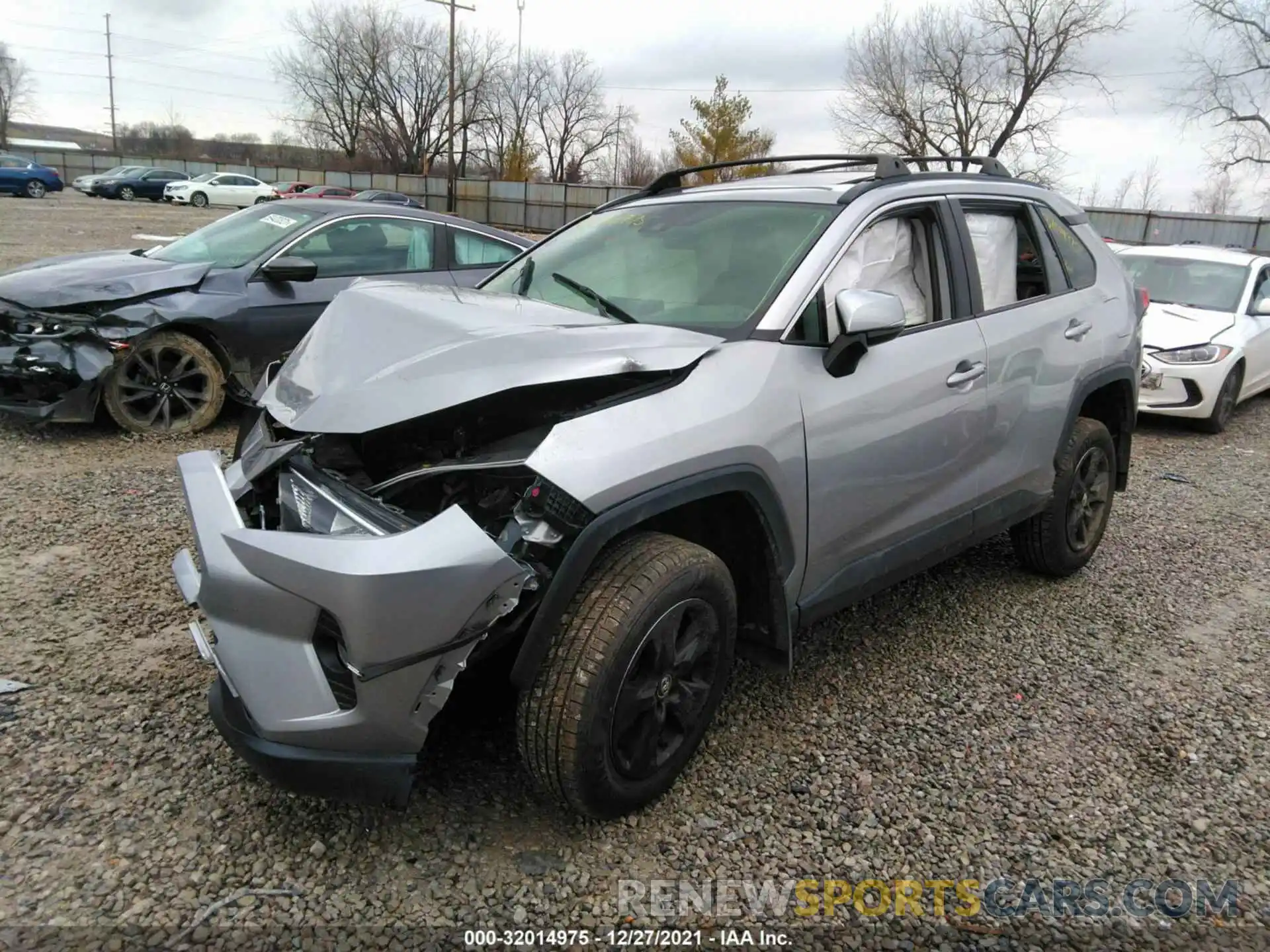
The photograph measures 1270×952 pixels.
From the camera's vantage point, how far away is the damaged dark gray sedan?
5.32 meters

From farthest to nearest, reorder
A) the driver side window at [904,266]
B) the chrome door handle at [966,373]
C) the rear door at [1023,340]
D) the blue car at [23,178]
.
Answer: the blue car at [23,178] < the rear door at [1023,340] < the chrome door handle at [966,373] < the driver side window at [904,266]

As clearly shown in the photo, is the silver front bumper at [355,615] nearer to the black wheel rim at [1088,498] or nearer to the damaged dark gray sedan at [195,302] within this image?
the black wheel rim at [1088,498]

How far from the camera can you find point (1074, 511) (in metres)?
4.30

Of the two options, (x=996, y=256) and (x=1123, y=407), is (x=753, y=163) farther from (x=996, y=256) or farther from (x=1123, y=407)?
(x=1123, y=407)

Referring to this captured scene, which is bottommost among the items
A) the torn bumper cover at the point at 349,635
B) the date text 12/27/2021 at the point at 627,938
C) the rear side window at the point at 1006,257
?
the date text 12/27/2021 at the point at 627,938

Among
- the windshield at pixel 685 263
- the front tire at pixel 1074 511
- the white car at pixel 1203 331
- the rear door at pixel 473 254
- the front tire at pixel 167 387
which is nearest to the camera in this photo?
the windshield at pixel 685 263

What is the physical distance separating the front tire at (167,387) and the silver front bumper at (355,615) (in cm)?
413

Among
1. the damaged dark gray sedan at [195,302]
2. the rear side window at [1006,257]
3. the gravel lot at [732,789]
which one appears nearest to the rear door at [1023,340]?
the rear side window at [1006,257]

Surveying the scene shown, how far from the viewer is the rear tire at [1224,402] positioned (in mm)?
8094

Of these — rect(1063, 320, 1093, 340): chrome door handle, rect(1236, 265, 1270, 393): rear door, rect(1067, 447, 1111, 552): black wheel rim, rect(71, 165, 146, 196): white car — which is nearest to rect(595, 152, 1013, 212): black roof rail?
rect(1063, 320, 1093, 340): chrome door handle

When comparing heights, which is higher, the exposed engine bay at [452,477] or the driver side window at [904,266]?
the driver side window at [904,266]

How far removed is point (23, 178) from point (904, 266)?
4220cm

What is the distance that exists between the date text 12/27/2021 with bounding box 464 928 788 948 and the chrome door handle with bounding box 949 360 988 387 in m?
1.99

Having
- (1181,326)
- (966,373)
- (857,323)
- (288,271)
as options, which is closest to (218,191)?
(288,271)
